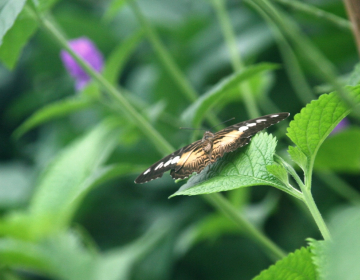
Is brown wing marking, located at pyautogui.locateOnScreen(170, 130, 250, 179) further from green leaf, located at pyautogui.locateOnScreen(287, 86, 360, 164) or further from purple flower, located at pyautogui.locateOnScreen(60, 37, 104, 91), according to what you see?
purple flower, located at pyautogui.locateOnScreen(60, 37, 104, 91)

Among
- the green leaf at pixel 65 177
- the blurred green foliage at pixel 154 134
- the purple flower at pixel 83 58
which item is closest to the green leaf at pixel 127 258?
the blurred green foliage at pixel 154 134

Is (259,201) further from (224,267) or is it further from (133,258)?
(133,258)

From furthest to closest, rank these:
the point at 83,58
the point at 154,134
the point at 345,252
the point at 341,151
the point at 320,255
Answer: the point at 83,58
the point at 341,151
the point at 154,134
the point at 320,255
the point at 345,252

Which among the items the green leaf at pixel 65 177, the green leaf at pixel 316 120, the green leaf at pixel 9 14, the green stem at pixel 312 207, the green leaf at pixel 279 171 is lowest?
the green stem at pixel 312 207

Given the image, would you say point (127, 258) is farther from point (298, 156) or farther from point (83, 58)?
point (298, 156)

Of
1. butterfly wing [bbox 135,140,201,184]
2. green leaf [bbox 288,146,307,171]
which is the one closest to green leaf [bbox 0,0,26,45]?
butterfly wing [bbox 135,140,201,184]

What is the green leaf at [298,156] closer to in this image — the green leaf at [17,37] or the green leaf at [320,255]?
the green leaf at [320,255]

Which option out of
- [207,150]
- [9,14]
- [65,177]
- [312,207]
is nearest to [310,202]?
[312,207]
